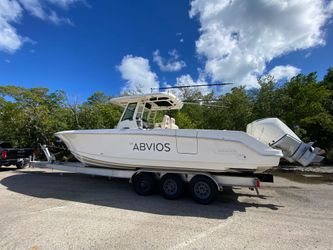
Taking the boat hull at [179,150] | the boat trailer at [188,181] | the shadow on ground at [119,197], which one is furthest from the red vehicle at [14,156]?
the boat trailer at [188,181]

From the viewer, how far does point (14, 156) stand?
35.2 feet

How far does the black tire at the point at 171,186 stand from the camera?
607 cm

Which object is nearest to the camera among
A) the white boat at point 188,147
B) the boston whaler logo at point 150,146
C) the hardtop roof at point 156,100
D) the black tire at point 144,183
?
the white boat at point 188,147

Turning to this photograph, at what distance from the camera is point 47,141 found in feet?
46.4

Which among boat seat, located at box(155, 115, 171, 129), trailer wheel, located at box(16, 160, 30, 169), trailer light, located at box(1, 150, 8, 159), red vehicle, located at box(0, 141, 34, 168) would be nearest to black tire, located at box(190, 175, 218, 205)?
boat seat, located at box(155, 115, 171, 129)

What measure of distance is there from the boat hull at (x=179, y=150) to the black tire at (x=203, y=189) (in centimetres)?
25

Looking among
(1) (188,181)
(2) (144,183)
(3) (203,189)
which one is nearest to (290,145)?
(3) (203,189)

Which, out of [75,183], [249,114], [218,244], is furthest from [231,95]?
[218,244]

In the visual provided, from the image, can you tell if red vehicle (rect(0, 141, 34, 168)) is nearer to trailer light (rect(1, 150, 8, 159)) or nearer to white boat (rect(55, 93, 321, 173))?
trailer light (rect(1, 150, 8, 159))

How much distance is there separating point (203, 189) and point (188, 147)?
1.13 metres

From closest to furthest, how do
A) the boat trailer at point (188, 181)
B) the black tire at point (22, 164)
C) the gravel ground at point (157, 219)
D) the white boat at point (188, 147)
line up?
the gravel ground at point (157, 219) → the white boat at point (188, 147) → the boat trailer at point (188, 181) → the black tire at point (22, 164)

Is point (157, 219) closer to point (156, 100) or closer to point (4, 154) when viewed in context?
point (156, 100)

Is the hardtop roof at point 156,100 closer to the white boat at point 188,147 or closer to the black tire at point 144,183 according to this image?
the white boat at point 188,147

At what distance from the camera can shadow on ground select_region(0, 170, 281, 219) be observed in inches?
210
